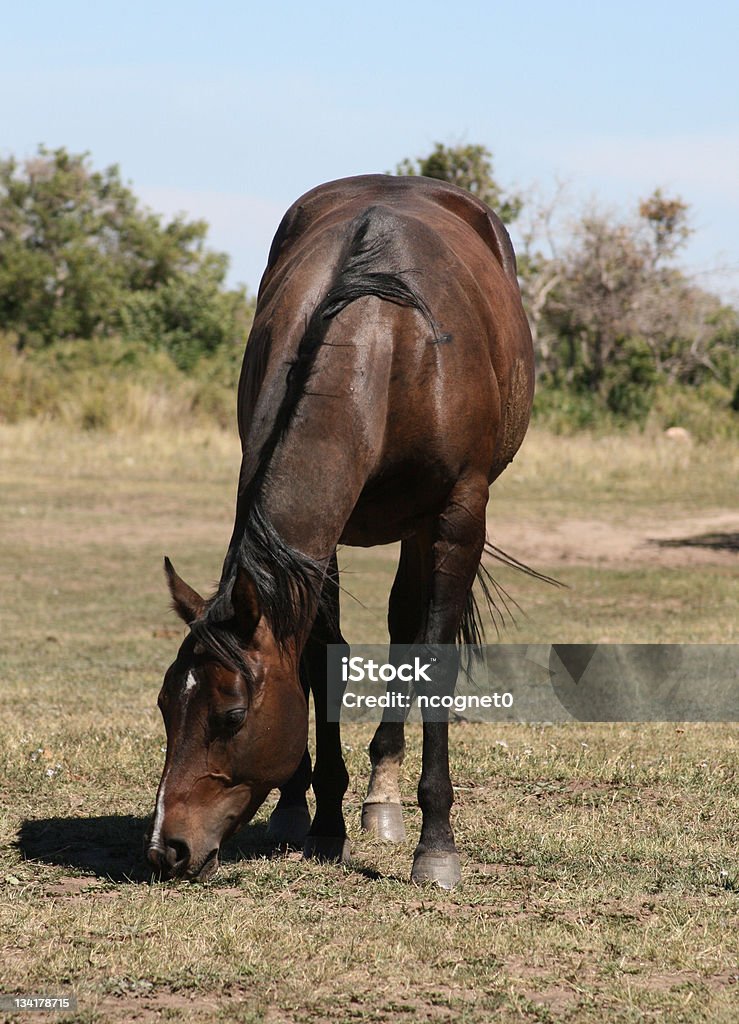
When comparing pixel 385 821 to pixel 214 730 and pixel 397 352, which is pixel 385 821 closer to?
pixel 214 730

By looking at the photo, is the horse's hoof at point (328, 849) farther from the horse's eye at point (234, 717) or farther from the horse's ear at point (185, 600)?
the horse's ear at point (185, 600)

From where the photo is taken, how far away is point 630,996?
329cm

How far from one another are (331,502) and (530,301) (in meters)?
30.7

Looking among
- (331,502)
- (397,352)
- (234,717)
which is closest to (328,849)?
(234,717)

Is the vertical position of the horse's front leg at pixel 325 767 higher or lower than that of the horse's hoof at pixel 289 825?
higher

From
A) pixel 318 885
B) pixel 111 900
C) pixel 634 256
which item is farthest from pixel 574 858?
pixel 634 256

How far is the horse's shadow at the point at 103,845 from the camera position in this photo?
4.51 m

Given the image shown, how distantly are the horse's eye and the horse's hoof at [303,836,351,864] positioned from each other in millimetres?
1012

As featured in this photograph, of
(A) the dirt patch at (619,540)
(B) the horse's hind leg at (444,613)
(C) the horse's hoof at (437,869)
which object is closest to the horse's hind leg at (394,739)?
(B) the horse's hind leg at (444,613)

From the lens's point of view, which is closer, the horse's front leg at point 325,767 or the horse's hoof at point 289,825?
the horse's front leg at point 325,767

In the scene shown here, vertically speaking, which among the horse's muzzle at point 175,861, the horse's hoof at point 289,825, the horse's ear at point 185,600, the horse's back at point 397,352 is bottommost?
the horse's hoof at point 289,825

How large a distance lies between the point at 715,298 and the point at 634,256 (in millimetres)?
2377

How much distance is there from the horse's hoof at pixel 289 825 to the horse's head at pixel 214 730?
1.10 meters

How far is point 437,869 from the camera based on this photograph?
14.1 ft
